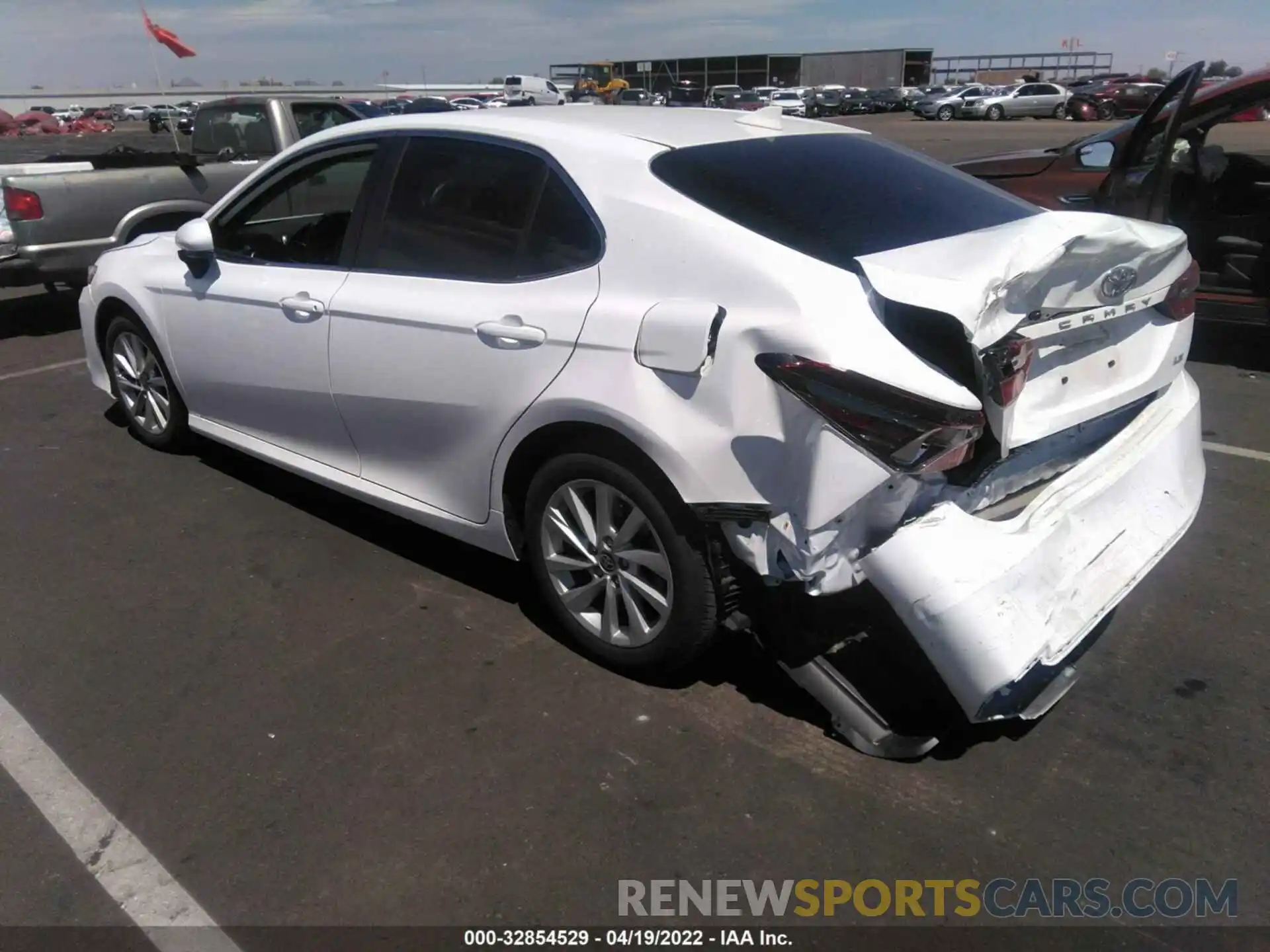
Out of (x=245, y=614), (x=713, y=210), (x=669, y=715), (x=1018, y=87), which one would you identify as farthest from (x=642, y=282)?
(x=1018, y=87)

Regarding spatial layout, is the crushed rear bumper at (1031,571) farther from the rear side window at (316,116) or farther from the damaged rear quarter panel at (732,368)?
the rear side window at (316,116)

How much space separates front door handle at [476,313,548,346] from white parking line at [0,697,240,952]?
5.68ft

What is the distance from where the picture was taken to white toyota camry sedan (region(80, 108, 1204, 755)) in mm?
2512

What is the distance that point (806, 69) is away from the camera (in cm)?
Result: 7694

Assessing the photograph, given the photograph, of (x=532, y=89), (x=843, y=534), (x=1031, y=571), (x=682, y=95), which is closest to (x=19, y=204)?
(x=843, y=534)

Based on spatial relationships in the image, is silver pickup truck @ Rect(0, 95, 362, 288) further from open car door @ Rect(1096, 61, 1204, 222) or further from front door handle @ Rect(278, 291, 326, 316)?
open car door @ Rect(1096, 61, 1204, 222)

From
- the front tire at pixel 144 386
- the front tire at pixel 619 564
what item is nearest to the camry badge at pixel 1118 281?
the front tire at pixel 619 564

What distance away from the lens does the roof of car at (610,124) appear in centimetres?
331

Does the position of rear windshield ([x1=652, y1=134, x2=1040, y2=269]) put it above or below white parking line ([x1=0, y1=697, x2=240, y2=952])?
above

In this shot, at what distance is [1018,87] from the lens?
4297 centimetres

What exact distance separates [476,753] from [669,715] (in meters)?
0.59

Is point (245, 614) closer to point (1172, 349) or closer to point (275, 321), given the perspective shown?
point (275, 321)

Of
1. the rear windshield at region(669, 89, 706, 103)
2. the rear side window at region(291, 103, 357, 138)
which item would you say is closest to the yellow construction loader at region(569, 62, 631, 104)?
the rear windshield at region(669, 89, 706, 103)

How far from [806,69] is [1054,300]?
81.2m
